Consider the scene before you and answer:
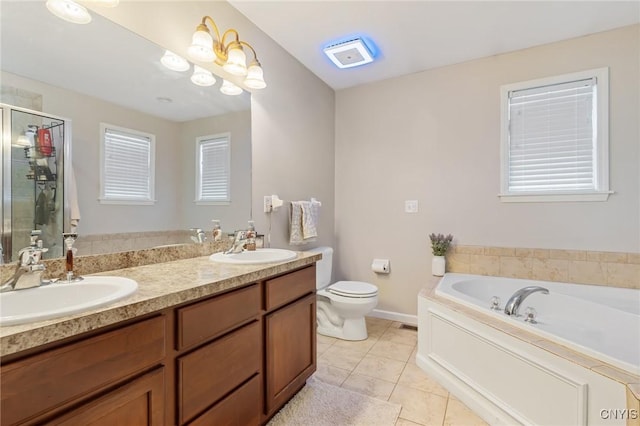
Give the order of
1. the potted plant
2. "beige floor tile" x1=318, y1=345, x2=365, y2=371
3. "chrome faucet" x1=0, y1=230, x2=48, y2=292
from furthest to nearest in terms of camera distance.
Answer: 1. the potted plant
2. "beige floor tile" x1=318, y1=345, x2=365, y2=371
3. "chrome faucet" x1=0, y1=230, x2=48, y2=292

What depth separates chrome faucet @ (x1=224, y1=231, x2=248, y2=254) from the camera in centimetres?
180

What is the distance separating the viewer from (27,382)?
68cm

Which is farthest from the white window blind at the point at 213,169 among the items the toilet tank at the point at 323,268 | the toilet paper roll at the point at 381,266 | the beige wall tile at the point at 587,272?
the beige wall tile at the point at 587,272

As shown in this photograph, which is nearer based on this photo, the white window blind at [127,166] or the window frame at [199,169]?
the white window blind at [127,166]

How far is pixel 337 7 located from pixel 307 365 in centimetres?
230

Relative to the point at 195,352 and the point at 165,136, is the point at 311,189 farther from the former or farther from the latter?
the point at 195,352

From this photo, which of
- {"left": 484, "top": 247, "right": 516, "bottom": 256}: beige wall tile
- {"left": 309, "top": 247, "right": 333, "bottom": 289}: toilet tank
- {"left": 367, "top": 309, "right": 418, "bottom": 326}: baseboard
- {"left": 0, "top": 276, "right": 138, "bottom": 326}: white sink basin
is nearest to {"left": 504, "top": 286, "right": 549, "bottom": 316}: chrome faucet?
{"left": 484, "top": 247, "right": 516, "bottom": 256}: beige wall tile

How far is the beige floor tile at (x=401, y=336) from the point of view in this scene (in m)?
2.56

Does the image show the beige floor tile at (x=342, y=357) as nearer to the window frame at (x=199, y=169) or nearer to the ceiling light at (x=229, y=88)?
the window frame at (x=199, y=169)

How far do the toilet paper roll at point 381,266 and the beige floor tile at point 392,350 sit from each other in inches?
28.4

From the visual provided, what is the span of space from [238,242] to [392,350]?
5.00 ft

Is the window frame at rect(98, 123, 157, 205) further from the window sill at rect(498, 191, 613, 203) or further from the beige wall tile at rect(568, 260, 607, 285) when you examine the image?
the beige wall tile at rect(568, 260, 607, 285)

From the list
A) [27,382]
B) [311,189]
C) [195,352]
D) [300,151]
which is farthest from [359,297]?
[27,382]

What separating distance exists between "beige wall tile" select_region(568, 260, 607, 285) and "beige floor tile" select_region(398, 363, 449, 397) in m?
1.42
